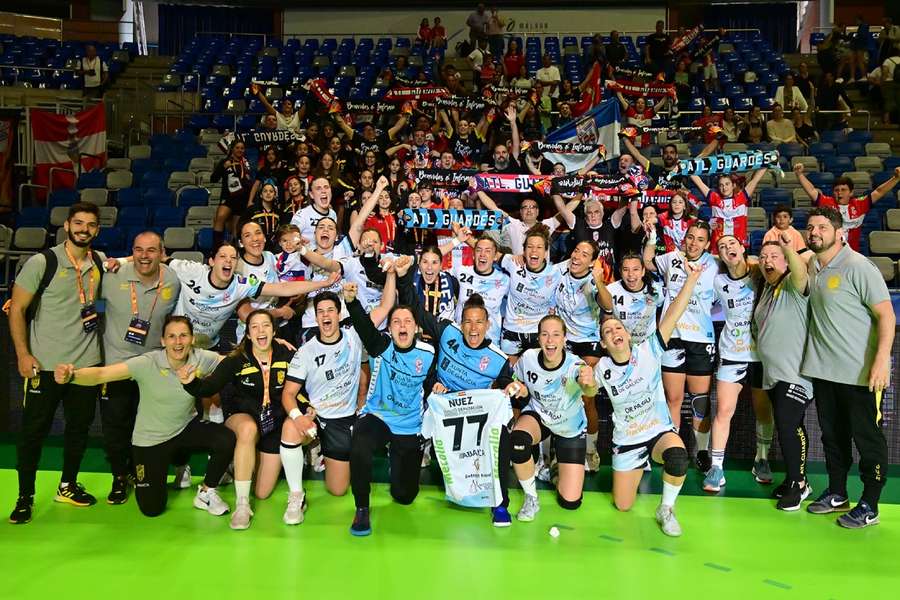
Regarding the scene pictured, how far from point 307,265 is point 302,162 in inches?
89.3

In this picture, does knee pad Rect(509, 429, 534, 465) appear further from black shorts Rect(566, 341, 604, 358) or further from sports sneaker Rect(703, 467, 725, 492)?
sports sneaker Rect(703, 467, 725, 492)

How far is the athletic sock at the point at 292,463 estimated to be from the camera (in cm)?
565

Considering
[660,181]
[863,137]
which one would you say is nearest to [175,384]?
[660,181]

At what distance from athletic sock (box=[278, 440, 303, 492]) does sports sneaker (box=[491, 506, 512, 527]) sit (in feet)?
4.35

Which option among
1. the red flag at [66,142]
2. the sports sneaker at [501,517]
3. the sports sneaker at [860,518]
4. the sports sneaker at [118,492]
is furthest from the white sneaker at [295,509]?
the red flag at [66,142]

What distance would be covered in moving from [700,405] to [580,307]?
3.87 feet

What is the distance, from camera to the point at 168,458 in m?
5.66

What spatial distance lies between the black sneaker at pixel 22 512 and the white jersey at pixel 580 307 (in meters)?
4.01

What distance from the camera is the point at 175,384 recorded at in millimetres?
5645

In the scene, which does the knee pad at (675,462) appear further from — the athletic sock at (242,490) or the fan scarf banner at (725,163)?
the fan scarf banner at (725,163)

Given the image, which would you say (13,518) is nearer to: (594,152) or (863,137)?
(594,152)

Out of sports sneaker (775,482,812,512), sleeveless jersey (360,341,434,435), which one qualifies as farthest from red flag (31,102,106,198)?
sports sneaker (775,482,812,512)

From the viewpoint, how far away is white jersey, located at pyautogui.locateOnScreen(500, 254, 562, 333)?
661 cm

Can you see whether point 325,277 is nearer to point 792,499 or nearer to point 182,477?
point 182,477
